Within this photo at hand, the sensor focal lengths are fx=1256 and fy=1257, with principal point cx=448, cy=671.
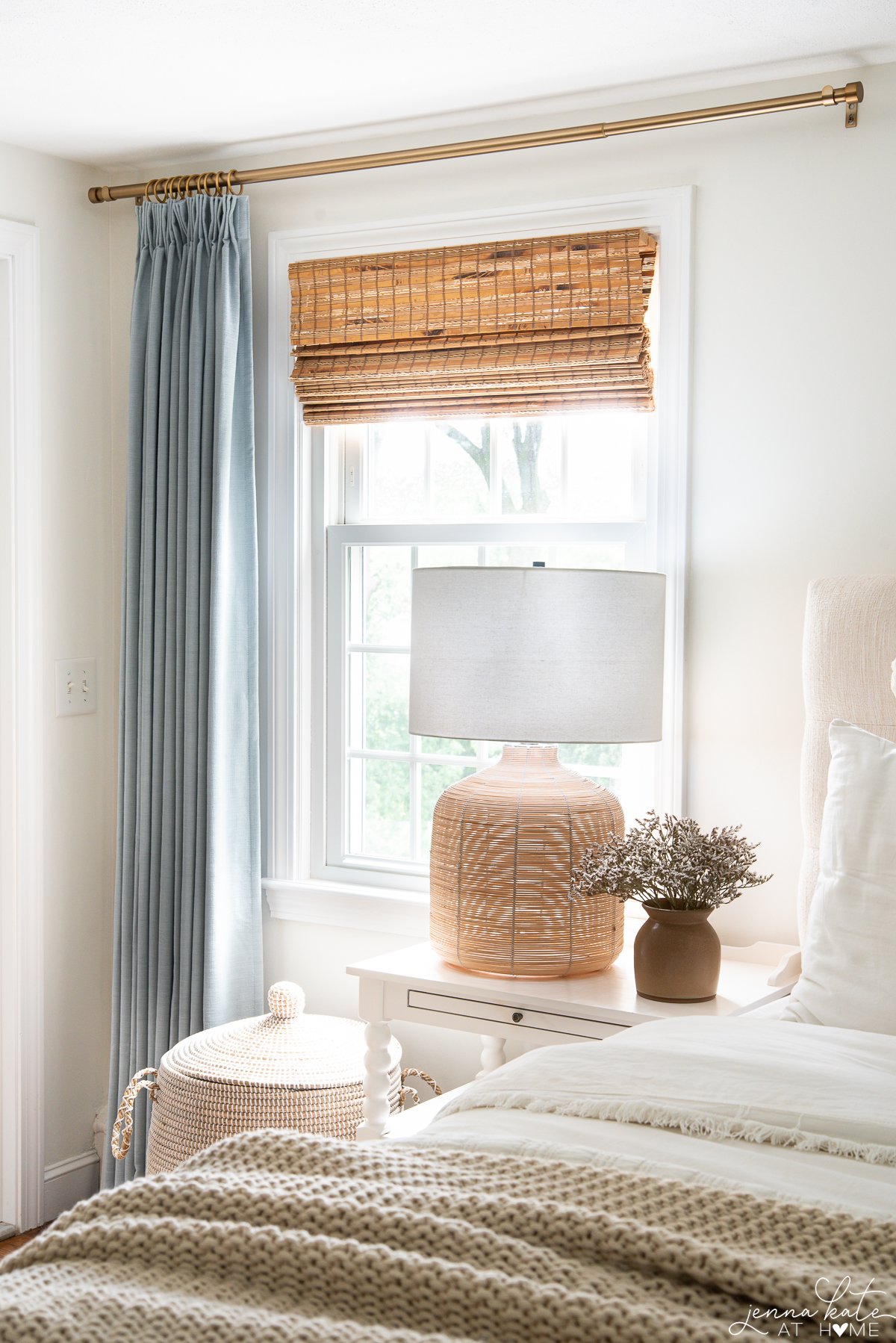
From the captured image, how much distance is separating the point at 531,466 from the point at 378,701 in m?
0.70

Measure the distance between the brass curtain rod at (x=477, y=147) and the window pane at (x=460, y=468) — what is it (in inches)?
23.8

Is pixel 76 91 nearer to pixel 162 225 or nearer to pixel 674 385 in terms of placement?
pixel 162 225

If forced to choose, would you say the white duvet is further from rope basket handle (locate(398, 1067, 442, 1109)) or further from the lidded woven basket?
rope basket handle (locate(398, 1067, 442, 1109))

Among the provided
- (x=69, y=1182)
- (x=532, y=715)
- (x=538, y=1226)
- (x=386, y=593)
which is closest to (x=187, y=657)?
(x=386, y=593)

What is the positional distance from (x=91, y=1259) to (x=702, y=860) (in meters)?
1.40

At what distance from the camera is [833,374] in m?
2.53

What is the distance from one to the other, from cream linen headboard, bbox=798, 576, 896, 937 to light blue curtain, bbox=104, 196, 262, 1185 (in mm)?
1366

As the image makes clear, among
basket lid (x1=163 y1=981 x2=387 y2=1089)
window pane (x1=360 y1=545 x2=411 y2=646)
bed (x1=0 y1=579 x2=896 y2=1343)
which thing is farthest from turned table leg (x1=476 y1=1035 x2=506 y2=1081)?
bed (x1=0 y1=579 x2=896 y2=1343)

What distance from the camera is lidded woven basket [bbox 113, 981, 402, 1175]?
255cm

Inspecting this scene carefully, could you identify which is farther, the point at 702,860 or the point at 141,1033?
the point at 141,1033

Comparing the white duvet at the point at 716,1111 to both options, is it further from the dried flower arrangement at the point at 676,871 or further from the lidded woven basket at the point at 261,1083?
the lidded woven basket at the point at 261,1083

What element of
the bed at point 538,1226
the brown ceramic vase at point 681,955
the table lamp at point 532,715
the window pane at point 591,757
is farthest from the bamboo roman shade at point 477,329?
the bed at point 538,1226

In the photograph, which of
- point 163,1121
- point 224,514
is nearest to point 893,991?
point 163,1121

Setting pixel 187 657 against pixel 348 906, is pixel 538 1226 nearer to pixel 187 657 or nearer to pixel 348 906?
pixel 348 906
